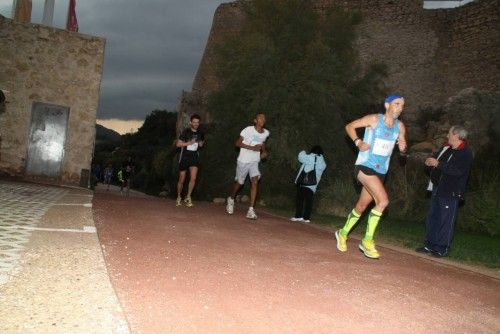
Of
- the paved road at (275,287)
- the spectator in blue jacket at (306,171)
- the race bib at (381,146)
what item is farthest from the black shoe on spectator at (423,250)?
the spectator in blue jacket at (306,171)

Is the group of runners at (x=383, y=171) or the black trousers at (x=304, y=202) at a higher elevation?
the group of runners at (x=383, y=171)

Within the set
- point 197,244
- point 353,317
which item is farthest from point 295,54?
point 353,317

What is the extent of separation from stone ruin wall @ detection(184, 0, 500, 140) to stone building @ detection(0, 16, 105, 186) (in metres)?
12.3

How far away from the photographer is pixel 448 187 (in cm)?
630

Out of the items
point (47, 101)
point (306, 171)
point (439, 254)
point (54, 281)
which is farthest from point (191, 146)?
point (47, 101)

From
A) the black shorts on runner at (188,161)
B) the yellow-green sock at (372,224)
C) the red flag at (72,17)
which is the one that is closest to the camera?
the yellow-green sock at (372,224)

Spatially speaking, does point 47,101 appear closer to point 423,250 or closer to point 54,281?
point 423,250

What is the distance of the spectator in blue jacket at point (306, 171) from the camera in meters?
9.54

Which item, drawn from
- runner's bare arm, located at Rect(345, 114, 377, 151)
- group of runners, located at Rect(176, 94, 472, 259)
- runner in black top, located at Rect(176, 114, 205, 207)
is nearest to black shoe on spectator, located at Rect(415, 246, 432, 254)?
group of runners, located at Rect(176, 94, 472, 259)

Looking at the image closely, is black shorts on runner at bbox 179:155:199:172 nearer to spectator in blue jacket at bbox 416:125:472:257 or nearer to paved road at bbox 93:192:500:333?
paved road at bbox 93:192:500:333

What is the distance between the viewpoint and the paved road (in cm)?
279

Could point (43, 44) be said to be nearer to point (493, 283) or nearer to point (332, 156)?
point (332, 156)

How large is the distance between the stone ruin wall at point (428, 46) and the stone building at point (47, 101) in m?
12.3

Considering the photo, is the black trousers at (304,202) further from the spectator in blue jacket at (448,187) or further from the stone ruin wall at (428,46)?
the stone ruin wall at (428,46)
